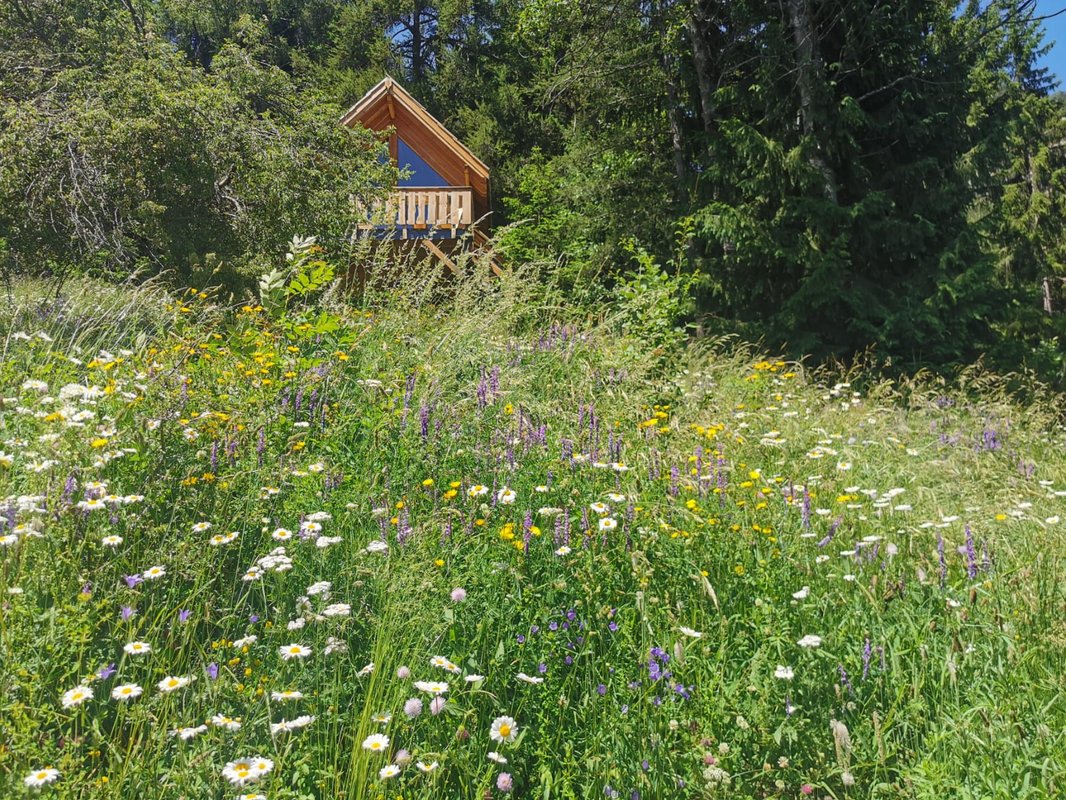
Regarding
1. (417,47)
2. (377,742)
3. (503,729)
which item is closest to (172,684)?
(377,742)

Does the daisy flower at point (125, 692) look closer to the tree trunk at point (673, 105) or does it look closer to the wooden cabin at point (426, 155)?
the tree trunk at point (673, 105)

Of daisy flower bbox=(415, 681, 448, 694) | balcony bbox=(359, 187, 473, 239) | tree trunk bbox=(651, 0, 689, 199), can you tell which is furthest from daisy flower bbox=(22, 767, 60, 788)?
balcony bbox=(359, 187, 473, 239)

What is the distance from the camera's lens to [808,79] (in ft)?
34.3

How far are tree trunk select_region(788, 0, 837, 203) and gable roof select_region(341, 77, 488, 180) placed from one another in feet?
40.2

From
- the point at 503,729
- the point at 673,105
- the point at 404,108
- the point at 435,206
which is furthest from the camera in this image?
the point at 404,108

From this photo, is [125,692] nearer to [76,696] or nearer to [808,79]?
[76,696]

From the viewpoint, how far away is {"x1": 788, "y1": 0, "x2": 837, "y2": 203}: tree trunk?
10.4m

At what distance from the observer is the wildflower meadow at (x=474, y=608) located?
75.4 inches

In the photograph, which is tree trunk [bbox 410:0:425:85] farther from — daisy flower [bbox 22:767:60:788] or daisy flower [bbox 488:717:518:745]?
daisy flower [bbox 22:767:60:788]

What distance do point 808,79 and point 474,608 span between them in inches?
404

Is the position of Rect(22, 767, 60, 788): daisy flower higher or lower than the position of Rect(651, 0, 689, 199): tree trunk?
lower

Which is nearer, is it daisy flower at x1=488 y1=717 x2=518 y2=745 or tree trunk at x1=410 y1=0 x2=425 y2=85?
daisy flower at x1=488 y1=717 x2=518 y2=745

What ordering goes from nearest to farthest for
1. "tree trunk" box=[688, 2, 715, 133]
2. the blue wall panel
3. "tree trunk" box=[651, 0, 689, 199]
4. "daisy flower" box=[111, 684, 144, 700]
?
1. "daisy flower" box=[111, 684, 144, 700]
2. "tree trunk" box=[688, 2, 715, 133]
3. "tree trunk" box=[651, 0, 689, 199]
4. the blue wall panel

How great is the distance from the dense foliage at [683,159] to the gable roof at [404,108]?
685 cm
